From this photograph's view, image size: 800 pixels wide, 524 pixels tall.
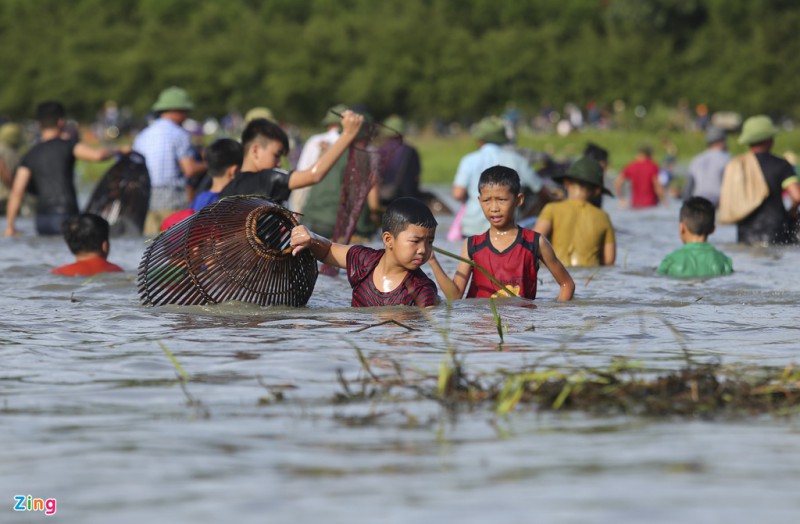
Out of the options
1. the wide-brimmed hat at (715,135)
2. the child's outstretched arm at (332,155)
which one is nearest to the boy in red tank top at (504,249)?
the child's outstretched arm at (332,155)

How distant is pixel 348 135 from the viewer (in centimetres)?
893

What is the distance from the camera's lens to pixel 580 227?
1085 cm

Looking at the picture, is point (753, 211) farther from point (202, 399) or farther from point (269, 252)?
point (202, 399)

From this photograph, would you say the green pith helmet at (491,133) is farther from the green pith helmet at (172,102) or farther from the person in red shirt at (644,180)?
the person in red shirt at (644,180)

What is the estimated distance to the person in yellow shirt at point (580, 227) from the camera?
35.5ft

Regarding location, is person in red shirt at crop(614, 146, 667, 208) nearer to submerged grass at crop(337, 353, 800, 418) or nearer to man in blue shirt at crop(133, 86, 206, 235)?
man in blue shirt at crop(133, 86, 206, 235)

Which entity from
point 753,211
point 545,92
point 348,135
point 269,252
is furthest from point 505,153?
point 545,92

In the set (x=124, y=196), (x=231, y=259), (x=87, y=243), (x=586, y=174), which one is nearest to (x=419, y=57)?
(x=124, y=196)

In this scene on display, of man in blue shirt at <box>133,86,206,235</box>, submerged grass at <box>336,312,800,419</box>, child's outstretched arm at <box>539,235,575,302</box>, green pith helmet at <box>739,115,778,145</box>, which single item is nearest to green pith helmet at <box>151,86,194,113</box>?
man in blue shirt at <box>133,86,206,235</box>

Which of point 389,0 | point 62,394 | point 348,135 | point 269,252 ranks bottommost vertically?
point 62,394

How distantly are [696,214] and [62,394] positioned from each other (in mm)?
5931

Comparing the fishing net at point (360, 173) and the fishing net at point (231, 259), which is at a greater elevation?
the fishing net at point (360, 173)

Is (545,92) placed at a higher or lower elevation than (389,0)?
lower

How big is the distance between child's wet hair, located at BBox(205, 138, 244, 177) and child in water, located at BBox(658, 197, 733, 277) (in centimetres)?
324
